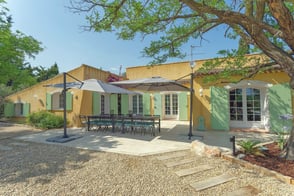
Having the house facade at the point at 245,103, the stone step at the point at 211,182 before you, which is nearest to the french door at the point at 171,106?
the house facade at the point at 245,103

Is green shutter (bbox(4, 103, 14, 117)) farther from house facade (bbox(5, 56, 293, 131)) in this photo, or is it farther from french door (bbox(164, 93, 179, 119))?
french door (bbox(164, 93, 179, 119))

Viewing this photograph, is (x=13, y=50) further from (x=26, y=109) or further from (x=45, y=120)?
(x=26, y=109)

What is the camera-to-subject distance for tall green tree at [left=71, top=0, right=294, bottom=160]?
13.3 ft

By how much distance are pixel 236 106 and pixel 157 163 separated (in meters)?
7.09

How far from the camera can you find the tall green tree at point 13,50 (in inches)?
356

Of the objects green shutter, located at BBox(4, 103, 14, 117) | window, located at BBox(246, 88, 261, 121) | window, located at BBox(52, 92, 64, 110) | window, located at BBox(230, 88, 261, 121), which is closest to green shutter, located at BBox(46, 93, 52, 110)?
window, located at BBox(52, 92, 64, 110)

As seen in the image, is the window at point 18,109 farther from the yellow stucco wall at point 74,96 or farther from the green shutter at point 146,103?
the green shutter at point 146,103

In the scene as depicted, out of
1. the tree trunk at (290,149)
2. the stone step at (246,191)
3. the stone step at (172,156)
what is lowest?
the stone step at (246,191)

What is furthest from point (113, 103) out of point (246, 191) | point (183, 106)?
point (246, 191)

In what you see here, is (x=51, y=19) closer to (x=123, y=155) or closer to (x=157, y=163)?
(x=123, y=155)

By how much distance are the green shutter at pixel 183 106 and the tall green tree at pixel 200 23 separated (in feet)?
26.4

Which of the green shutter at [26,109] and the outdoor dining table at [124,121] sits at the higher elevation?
the green shutter at [26,109]

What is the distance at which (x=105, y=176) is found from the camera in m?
4.07

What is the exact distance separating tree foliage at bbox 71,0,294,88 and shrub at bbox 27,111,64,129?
24.0 ft
